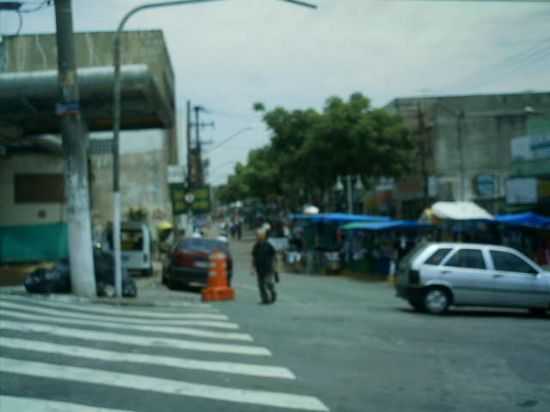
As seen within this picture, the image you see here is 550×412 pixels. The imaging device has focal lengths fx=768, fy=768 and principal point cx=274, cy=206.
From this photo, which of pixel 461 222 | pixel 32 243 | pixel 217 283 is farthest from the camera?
pixel 32 243

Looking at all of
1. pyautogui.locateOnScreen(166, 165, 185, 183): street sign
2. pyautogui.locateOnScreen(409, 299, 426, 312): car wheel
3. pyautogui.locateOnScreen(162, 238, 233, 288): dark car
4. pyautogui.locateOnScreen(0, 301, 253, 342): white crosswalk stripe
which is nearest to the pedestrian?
pyautogui.locateOnScreen(409, 299, 426, 312): car wheel

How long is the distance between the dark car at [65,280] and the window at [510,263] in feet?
29.6

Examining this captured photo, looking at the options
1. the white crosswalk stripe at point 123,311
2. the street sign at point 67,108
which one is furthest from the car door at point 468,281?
the street sign at point 67,108

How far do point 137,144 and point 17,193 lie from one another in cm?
1552

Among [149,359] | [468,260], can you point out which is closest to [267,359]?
[149,359]

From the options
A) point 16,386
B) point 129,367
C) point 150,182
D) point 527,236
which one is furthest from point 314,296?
point 150,182

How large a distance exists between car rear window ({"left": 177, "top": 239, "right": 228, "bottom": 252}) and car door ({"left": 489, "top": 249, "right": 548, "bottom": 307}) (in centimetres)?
942

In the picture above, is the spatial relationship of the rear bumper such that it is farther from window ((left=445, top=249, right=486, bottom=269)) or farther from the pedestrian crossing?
the pedestrian crossing

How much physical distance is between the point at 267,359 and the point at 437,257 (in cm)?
705

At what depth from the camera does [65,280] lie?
743 inches

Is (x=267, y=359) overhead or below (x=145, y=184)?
below

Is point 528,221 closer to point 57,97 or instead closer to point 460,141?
point 460,141

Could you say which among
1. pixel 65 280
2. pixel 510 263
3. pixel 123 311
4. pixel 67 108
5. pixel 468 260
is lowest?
pixel 123 311

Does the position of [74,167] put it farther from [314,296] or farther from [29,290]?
[314,296]
